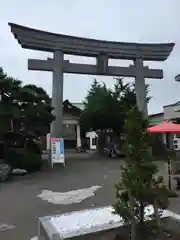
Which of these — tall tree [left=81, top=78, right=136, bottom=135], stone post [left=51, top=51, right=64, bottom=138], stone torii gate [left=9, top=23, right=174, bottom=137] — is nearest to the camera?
stone torii gate [left=9, top=23, right=174, bottom=137]

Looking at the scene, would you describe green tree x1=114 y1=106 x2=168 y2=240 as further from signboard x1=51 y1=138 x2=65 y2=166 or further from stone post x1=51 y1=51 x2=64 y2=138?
stone post x1=51 y1=51 x2=64 y2=138

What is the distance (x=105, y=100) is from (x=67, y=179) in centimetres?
899

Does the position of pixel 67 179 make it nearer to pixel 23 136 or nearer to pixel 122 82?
pixel 23 136

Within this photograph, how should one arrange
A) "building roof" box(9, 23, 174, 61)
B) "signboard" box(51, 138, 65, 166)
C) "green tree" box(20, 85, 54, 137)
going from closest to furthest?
"green tree" box(20, 85, 54, 137) < "signboard" box(51, 138, 65, 166) < "building roof" box(9, 23, 174, 61)

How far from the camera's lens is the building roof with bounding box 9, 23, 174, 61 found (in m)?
12.3

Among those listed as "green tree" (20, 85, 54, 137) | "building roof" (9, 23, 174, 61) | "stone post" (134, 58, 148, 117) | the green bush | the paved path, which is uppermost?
"building roof" (9, 23, 174, 61)

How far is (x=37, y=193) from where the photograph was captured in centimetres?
763

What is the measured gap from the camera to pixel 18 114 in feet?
35.4

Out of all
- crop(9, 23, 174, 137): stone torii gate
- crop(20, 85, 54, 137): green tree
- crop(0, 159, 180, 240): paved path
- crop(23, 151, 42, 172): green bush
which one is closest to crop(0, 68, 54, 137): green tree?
crop(20, 85, 54, 137): green tree

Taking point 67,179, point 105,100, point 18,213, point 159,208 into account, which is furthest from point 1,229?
point 105,100

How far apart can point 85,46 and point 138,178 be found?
11.5 metres

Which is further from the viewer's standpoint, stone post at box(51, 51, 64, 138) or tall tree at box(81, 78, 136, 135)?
tall tree at box(81, 78, 136, 135)

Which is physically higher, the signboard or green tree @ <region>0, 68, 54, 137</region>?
green tree @ <region>0, 68, 54, 137</region>

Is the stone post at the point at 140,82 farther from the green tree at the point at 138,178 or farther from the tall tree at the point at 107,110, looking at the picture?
the green tree at the point at 138,178
